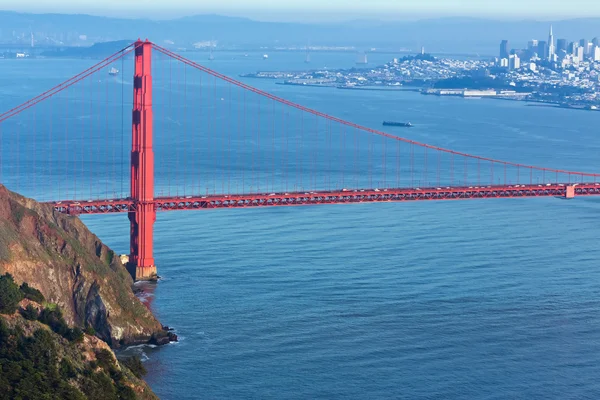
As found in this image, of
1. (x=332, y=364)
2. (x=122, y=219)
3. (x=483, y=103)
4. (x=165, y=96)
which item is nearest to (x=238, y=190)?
(x=122, y=219)

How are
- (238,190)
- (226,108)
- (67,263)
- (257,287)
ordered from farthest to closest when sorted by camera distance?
(226,108)
(238,190)
(257,287)
(67,263)

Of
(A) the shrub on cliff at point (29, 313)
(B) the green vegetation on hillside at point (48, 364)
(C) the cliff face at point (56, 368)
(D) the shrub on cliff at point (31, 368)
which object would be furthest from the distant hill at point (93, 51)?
(D) the shrub on cliff at point (31, 368)

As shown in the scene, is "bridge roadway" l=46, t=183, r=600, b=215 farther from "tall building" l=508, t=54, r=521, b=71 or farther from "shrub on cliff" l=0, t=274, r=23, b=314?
"tall building" l=508, t=54, r=521, b=71

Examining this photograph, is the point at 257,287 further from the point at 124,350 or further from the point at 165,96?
the point at 165,96

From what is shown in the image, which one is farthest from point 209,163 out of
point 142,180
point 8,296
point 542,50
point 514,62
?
point 542,50

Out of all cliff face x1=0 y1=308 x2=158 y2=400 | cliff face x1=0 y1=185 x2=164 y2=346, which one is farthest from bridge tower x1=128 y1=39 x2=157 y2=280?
cliff face x1=0 y1=308 x2=158 y2=400

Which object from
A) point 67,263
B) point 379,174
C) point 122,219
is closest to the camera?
point 67,263
